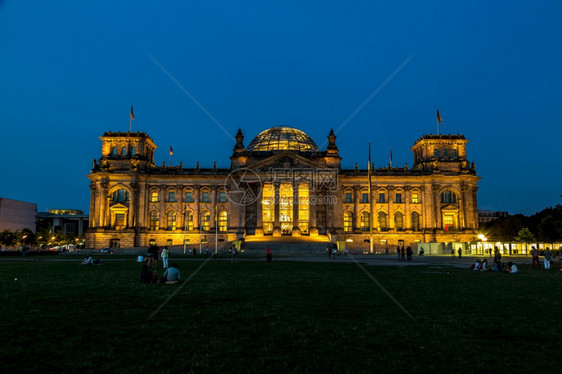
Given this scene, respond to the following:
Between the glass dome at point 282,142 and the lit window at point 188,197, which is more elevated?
the glass dome at point 282,142

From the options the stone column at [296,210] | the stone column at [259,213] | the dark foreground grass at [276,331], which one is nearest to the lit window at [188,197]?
the stone column at [259,213]

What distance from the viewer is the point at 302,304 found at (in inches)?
619

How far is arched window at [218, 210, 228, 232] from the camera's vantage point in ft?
305

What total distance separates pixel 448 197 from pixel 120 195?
219 ft

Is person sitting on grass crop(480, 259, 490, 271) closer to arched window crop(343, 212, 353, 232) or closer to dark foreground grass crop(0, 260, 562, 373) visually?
dark foreground grass crop(0, 260, 562, 373)

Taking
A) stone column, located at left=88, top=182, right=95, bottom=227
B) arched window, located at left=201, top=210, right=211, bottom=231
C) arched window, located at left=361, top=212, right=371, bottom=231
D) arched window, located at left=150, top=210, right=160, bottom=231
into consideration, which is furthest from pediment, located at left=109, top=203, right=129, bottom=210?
arched window, located at left=361, top=212, right=371, bottom=231

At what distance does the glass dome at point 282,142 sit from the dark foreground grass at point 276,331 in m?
81.2

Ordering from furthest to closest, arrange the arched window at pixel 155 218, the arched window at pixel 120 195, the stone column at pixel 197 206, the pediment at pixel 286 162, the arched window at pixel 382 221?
the arched window at pixel 382 221 → the arched window at pixel 155 218 → the stone column at pixel 197 206 → the arched window at pixel 120 195 → the pediment at pixel 286 162

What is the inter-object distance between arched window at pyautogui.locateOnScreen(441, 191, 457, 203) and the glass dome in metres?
29.1

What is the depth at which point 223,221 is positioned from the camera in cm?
9312

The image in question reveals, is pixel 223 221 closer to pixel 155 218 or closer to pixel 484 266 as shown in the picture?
pixel 155 218

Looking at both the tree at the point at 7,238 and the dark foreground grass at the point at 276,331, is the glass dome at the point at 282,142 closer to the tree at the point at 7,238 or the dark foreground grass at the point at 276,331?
the tree at the point at 7,238

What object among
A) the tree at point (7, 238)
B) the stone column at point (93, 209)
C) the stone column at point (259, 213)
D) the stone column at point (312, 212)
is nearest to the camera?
the stone column at point (312, 212)

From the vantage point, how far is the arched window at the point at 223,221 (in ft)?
305
